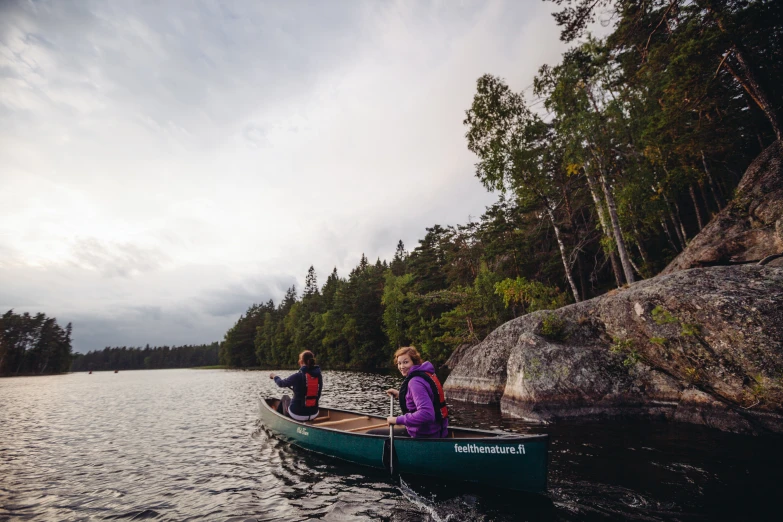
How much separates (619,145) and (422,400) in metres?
19.4

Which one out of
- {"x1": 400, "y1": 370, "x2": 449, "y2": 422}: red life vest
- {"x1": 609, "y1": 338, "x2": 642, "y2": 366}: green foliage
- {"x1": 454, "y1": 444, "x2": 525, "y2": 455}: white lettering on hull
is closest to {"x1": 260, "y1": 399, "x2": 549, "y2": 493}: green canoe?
{"x1": 454, "y1": 444, "x2": 525, "y2": 455}: white lettering on hull

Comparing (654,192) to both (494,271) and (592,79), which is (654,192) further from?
(494,271)

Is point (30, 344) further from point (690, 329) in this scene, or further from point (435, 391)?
point (690, 329)

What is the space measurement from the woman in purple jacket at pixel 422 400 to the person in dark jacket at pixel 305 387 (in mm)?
4034

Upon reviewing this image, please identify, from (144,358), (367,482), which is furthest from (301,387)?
(144,358)

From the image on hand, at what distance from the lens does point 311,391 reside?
9977 millimetres

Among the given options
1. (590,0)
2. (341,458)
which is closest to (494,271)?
(590,0)

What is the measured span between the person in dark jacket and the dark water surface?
1.09m

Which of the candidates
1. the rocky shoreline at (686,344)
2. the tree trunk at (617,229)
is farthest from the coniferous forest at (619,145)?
the rocky shoreline at (686,344)

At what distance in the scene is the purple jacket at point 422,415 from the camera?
6.44 metres

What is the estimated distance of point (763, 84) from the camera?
1229cm

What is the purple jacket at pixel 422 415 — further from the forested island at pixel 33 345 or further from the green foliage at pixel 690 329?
the forested island at pixel 33 345

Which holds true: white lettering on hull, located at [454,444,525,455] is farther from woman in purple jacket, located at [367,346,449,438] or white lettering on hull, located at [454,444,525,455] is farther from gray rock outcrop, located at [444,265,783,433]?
gray rock outcrop, located at [444,265,783,433]

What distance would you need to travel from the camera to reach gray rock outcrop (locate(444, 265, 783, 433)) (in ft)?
26.0
